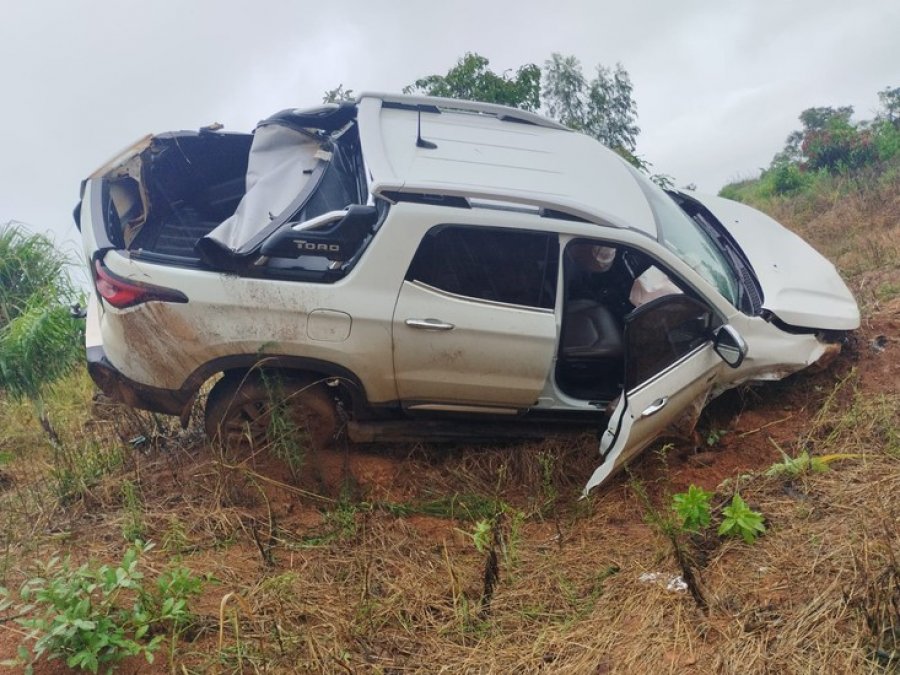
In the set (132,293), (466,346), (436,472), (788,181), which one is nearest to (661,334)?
(466,346)

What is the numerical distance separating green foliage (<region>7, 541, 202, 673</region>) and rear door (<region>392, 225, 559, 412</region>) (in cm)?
163

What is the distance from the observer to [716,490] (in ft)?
13.3

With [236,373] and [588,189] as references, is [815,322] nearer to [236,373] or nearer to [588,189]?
[588,189]

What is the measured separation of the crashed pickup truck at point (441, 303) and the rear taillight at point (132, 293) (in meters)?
0.01

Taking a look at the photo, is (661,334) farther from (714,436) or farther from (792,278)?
(792,278)

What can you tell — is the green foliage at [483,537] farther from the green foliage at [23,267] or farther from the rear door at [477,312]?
the green foliage at [23,267]

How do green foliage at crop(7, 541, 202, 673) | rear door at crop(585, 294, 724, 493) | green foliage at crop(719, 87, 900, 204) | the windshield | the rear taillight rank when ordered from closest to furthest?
green foliage at crop(7, 541, 202, 673) → the rear taillight → rear door at crop(585, 294, 724, 493) → the windshield → green foliage at crop(719, 87, 900, 204)

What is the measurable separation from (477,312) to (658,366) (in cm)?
105

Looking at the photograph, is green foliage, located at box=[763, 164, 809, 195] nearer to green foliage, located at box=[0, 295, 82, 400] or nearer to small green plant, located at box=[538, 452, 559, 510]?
small green plant, located at box=[538, 452, 559, 510]

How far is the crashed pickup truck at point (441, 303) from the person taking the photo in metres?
3.81

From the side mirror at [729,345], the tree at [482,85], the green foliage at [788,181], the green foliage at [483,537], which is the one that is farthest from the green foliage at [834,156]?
the green foliage at [483,537]

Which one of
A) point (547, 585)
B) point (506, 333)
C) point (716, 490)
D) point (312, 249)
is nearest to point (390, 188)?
point (312, 249)

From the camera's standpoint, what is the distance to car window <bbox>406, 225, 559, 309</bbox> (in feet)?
12.9

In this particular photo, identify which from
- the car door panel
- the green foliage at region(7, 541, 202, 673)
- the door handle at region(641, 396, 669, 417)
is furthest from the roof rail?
the green foliage at region(7, 541, 202, 673)
